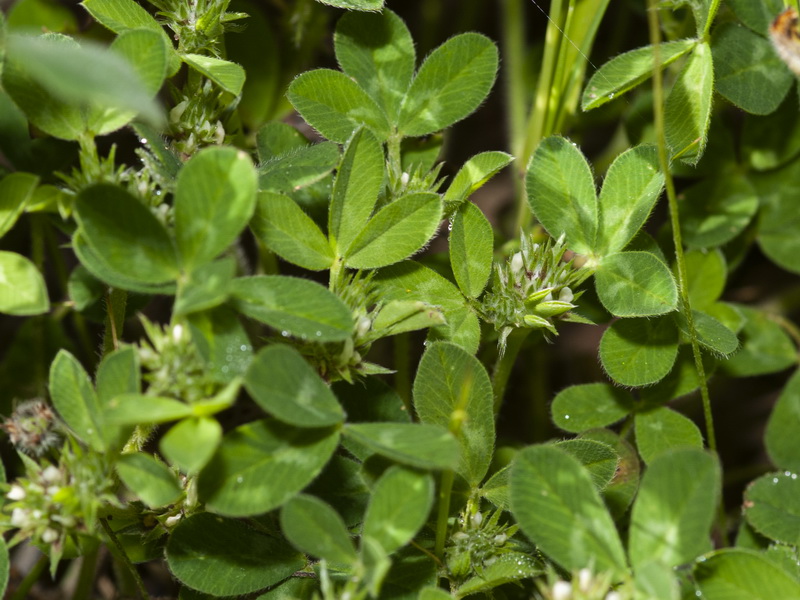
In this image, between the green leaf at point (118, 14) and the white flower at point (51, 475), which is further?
the green leaf at point (118, 14)

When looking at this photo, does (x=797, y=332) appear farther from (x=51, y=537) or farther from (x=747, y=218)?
(x=51, y=537)

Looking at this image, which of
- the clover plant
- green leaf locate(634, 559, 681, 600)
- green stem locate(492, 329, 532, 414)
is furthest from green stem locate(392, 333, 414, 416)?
green leaf locate(634, 559, 681, 600)

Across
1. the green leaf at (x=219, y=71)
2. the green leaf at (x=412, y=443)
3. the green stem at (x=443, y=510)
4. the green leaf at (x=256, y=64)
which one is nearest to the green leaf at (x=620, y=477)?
the green stem at (x=443, y=510)

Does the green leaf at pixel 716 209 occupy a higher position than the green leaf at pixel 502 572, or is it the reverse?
the green leaf at pixel 716 209

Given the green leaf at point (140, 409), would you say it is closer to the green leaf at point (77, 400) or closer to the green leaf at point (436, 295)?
the green leaf at point (77, 400)

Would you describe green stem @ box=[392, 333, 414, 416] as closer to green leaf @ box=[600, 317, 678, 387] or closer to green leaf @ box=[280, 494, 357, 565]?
green leaf @ box=[600, 317, 678, 387]

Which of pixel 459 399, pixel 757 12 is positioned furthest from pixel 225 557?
pixel 757 12
